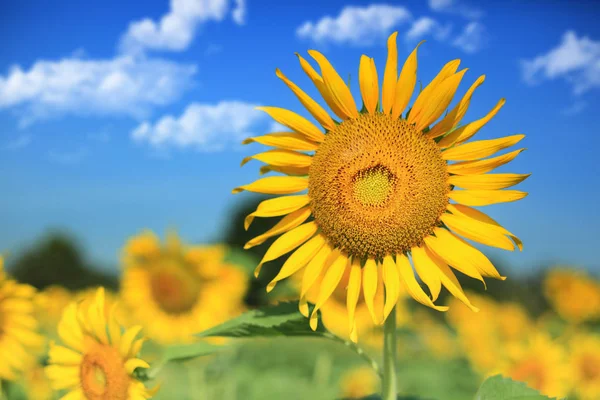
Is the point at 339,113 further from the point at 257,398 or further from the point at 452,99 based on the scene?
the point at 257,398

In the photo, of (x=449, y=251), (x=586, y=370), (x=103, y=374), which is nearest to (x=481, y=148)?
(x=449, y=251)

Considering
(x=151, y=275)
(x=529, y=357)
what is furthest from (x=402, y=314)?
(x=151, y=275)

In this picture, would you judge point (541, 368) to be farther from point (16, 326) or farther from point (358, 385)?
point (16, 326)

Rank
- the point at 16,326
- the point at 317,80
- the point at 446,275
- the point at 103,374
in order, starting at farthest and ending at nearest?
1. the point at 16,326
2. the point at 103,374
3. the point at 317,80
4. the point at 446,275

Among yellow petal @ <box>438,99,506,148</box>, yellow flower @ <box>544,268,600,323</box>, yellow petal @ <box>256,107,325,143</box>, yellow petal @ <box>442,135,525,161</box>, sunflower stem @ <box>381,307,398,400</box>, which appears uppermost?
yellow petal @ <box>256,107,325,143</box>

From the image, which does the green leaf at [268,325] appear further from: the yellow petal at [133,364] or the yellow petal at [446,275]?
the yellow petal at [446,275]

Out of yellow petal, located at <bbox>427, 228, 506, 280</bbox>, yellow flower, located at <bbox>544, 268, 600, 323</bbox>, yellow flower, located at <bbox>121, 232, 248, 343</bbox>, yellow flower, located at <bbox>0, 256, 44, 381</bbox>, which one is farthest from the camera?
yellow flower, located at <bbox>544, 268, 600, 323</bbox>

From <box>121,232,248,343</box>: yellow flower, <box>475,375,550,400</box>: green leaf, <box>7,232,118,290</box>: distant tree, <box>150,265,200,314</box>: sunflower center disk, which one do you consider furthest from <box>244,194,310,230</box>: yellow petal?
<box>7,232,118,290</box>: distant tree

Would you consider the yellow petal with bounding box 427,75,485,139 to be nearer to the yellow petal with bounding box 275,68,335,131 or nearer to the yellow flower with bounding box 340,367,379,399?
the yellow petal with bounding box 275,68,335,131
